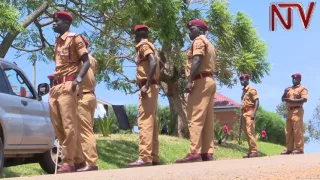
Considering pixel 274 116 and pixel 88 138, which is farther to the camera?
pixel 274 116

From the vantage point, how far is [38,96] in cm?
1023

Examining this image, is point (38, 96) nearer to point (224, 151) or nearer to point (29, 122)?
Answer: point (29, 122)

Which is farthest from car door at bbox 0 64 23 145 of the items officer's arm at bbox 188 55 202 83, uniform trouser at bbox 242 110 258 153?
uniform trouser at bbox 242 110 258 153

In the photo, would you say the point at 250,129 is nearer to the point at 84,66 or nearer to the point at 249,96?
the point at 249,96

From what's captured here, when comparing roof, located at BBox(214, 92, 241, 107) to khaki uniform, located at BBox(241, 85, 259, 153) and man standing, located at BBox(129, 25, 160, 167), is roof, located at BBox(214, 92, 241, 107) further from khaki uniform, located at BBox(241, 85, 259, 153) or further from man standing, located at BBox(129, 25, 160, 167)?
man standing, located at BBox(129, 25, 160, 167)

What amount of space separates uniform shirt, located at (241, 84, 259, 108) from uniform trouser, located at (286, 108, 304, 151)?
0.83 m

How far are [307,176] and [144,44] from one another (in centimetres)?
356

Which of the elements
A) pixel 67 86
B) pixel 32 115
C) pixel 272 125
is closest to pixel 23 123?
pixel 32 115

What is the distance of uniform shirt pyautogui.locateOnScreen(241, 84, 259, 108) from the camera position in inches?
568

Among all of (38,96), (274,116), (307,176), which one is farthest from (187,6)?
(274,116)

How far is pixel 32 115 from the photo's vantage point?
32.2ft

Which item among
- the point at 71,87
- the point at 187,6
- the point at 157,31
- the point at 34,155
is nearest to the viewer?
the point at 71,87

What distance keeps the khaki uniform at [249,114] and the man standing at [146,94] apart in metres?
5.86

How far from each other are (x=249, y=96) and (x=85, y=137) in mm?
6871
